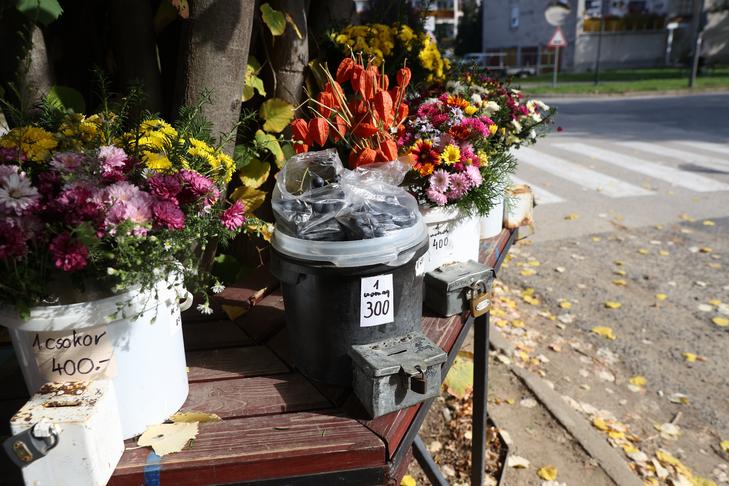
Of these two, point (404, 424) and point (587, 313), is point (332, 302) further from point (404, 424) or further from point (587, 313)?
point (587, 313)

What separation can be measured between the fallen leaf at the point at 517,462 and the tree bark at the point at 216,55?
1836mm

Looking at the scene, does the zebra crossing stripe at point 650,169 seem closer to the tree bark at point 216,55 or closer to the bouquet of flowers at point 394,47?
the bouquet of flowers at point 394,47

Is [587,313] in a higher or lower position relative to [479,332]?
lower

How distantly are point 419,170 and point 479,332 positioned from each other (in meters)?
0.68

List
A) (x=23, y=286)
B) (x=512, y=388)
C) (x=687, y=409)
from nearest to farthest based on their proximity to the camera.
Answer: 1. (x=23, y=286)
2. (x=687, y=409)
3. (x=512, y=388)

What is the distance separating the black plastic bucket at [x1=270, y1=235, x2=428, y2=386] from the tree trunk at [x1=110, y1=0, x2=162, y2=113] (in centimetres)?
76

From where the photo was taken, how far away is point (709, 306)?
3.67m

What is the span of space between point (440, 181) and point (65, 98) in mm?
1054

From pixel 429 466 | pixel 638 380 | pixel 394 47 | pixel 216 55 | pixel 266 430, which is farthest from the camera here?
pixel 638 380

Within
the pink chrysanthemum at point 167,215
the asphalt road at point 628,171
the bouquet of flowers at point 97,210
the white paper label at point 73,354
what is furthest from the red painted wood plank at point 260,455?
the asphalt road at point 628,171

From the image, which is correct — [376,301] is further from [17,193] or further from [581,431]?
[581,431]

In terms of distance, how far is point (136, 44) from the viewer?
1.68 meters

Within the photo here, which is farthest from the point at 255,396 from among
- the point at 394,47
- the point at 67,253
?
the point at 394,47

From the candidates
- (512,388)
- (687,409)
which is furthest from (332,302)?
(687,409)
